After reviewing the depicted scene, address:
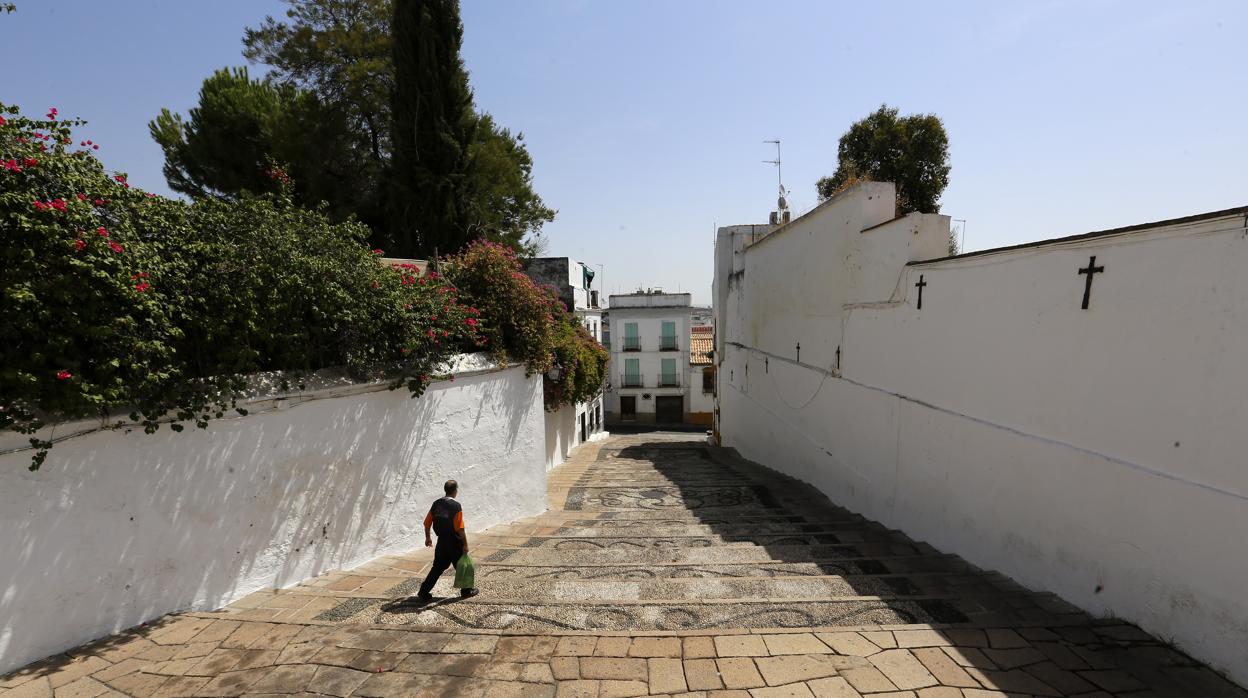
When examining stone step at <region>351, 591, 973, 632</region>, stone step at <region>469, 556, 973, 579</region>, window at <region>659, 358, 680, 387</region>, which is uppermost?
stone step at <region>351, 591, 973, 632</region>

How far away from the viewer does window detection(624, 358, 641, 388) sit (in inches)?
1273

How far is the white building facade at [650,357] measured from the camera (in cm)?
3181

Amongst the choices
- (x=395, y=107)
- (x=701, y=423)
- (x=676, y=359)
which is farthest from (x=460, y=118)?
(x=701, y=423)

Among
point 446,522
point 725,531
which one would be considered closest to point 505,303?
point 446,522

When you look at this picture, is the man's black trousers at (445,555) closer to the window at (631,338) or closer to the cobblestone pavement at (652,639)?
the cobblestone pavement at (652,639)

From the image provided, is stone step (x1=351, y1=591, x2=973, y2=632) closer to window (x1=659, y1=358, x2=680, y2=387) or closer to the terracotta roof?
window (x1=659, y1=358, x2=680, y2=387)

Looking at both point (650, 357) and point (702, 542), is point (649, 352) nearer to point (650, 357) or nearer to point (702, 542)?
point (650, 357)

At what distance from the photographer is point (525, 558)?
219 inches

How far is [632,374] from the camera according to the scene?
32.4 meters

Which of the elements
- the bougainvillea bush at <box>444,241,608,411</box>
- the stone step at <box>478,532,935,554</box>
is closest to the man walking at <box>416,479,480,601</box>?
the stone step at <box>478,532,935,554</box>

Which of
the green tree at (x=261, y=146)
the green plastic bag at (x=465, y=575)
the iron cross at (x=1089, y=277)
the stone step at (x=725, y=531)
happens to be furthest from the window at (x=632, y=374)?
the iron cross at (x=1089, y=277)

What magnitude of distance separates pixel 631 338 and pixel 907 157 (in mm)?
20469

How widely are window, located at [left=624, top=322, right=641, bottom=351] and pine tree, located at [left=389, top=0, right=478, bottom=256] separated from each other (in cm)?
1884

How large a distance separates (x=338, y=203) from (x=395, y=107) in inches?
151
